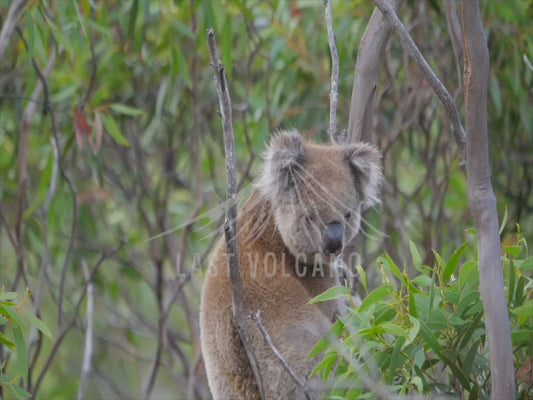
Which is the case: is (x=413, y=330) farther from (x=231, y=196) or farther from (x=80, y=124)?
(x=80, y=124)

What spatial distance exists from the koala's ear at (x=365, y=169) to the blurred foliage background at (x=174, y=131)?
800 mm

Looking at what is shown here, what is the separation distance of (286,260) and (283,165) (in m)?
0.29

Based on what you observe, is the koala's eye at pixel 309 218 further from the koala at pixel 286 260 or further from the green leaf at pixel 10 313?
the green leaf at pixel 10 313

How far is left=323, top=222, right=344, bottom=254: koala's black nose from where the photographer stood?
2168 mm

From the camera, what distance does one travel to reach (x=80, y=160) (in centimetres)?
512

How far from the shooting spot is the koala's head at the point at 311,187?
2.26 m

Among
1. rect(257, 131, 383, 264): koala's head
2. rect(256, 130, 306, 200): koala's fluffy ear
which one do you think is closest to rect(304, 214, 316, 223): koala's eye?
rect(257, 131, 383, 264): koala's head

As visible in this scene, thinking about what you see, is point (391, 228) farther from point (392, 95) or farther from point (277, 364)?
point (277, 364)

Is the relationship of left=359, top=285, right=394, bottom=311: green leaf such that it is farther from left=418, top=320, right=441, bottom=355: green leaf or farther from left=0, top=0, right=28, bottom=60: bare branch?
left=0, top=0, right=28, bottom=60: bare branch

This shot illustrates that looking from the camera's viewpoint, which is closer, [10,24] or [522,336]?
[522,336]

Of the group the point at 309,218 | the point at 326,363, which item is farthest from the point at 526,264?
the point at 309,218

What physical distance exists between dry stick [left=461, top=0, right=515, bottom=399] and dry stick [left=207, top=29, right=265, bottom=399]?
0.46 m

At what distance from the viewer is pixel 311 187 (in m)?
2.35

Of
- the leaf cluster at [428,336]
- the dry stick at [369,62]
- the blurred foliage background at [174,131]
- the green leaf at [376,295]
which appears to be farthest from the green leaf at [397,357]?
the blurred foliage background at [174,131]
